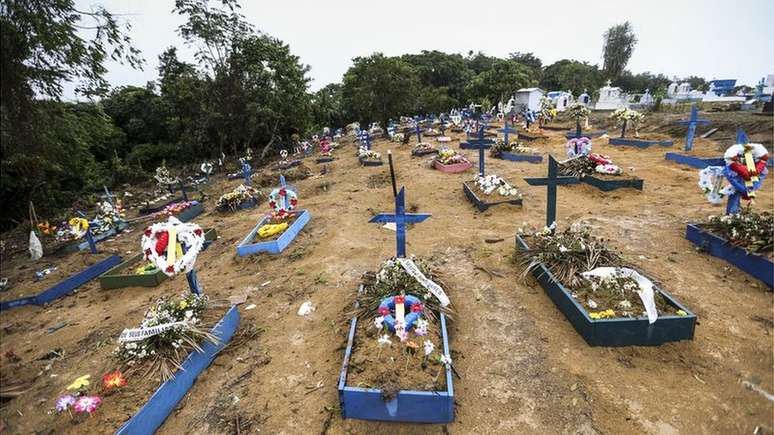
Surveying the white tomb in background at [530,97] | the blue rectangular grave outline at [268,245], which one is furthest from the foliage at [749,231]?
the white tomb in background at [530,97]

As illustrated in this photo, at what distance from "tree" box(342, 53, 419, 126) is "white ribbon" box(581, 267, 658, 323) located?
2216 centimetres

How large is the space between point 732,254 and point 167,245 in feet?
26.2

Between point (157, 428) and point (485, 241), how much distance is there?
19.2 feet

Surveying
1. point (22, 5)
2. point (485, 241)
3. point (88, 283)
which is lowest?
point (88, 283)

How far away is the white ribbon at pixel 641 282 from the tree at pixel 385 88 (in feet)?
72.7

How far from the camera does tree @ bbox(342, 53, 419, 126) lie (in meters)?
24.5

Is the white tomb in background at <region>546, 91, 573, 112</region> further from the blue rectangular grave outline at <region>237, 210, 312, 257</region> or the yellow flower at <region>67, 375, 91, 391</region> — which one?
the yellow flower at <region>67, 375, 91, 391</region>

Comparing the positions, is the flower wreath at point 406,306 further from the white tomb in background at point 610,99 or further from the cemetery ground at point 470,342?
the white tomb in background at point 610,99

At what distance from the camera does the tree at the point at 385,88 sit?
24.5m

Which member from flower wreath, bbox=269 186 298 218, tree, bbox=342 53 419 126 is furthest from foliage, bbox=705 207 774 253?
tree, bbox=342 53 419 126

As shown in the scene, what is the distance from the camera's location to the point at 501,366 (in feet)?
13.1

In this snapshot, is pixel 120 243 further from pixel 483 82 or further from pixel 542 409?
pixel 483 82

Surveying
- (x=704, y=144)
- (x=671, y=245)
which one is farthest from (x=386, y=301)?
(x=704, y=144)

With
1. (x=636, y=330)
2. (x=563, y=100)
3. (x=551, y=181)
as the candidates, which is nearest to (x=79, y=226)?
(x=551, y=181)
